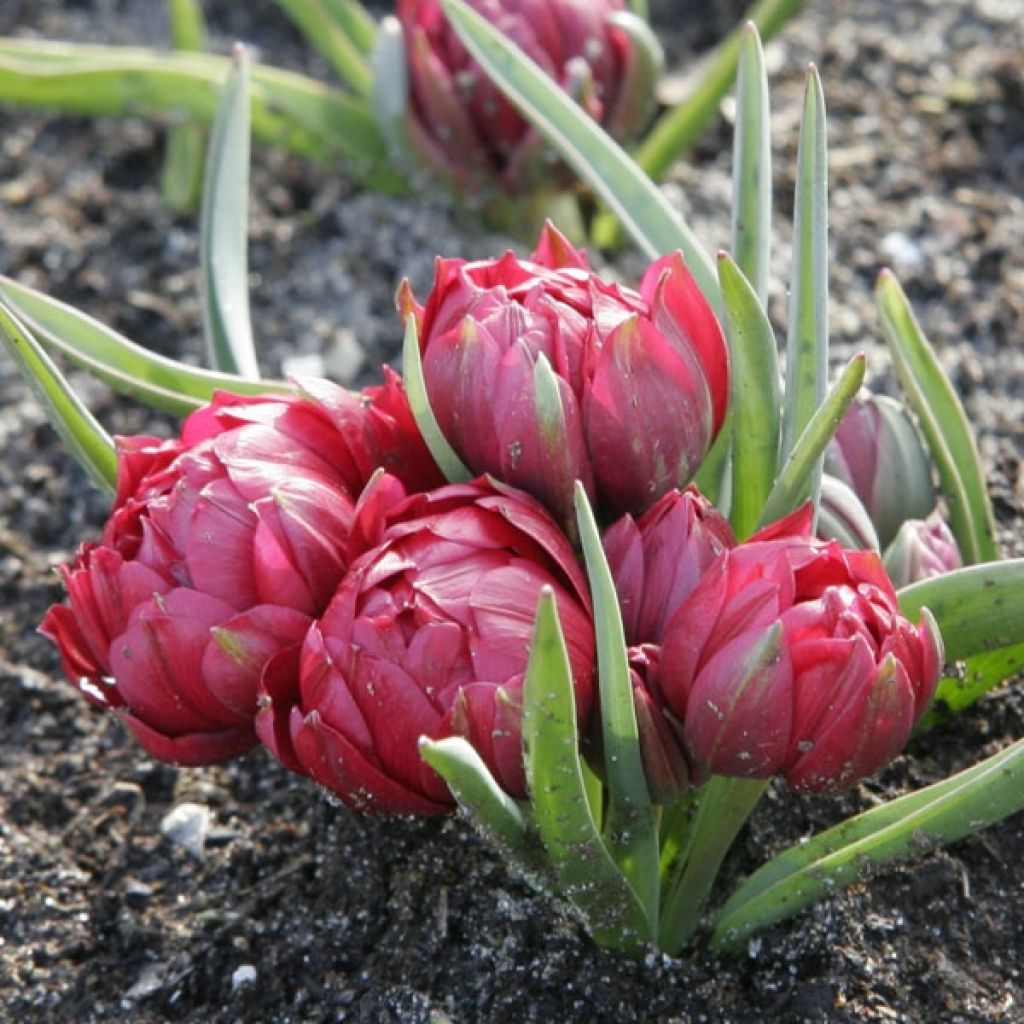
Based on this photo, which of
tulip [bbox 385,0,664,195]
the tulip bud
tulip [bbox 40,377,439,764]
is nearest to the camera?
tulip [bbox 40,377,439,764]

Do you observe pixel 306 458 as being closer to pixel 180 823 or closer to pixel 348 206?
pixel 180 823

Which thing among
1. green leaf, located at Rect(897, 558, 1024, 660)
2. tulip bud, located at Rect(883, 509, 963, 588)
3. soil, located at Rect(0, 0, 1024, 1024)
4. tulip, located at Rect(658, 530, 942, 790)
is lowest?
soil, located at Rect(0, 0, 1024, 1024)

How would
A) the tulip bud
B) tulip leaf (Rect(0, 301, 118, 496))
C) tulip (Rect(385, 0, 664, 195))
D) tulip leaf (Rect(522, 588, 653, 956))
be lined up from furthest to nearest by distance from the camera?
tulip (Rect(385, 0, 664, 195)) → the tulip bud → tulip leaf (Rect(0, 301, 118, 496)) → tulip leaf (Rect(522, 588, 653, 956))

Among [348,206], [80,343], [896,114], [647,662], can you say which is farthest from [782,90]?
[647,662]

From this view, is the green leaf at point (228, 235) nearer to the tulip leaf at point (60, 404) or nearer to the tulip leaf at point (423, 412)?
the tulip leaf at point (60, 404)

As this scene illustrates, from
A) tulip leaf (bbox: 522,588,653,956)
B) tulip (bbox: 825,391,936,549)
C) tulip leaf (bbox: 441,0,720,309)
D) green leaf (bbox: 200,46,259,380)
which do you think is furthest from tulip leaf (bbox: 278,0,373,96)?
tulip leaf (bbox: 522,588,653,956)

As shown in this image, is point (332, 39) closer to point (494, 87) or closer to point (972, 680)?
point (494, 87)

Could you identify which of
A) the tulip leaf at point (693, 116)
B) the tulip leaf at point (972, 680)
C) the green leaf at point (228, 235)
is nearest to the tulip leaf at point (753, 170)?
the tulip leaf at point (972, 680)

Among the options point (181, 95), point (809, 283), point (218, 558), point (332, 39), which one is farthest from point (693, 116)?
point (218, 558)

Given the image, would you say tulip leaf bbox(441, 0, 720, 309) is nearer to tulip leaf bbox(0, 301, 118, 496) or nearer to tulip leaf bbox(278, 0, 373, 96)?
tulip leaf bbox(0, 301, 118, 496)
